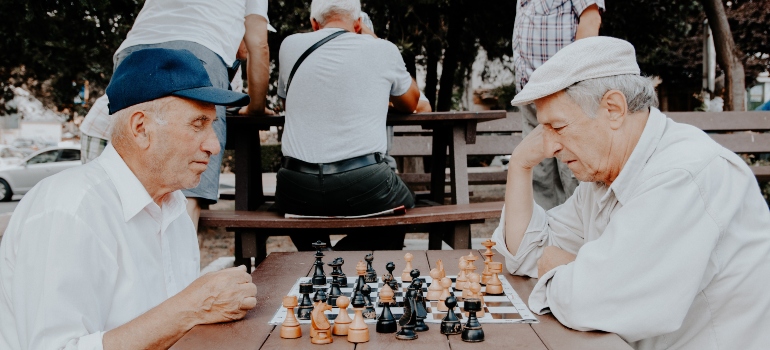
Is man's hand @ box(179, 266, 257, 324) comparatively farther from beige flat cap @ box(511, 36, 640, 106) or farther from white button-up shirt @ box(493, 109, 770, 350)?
beige flat cap @ box(511, 36, 640, 106)

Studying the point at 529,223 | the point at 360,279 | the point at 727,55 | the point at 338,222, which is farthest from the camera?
the point at 727,55

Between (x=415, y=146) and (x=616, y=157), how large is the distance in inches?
216

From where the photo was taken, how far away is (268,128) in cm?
547

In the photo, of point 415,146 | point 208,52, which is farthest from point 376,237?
point 415,146

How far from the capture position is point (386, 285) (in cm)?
213

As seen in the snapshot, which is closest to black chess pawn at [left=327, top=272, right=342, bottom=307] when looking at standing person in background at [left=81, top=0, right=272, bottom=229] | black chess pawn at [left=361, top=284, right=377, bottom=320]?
black chess pawn at [left=361, top=284, right=377, bottom=320]

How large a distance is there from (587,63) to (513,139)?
577 centimetres

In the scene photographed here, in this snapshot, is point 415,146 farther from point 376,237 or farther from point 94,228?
point 94,228

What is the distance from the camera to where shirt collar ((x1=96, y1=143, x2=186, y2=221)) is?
2.16 metres

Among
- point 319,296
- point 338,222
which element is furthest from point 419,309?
point 338,222

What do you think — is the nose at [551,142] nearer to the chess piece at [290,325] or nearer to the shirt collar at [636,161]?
the shirt collar at [636,161]

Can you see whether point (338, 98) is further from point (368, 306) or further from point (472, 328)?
point (472, 328)

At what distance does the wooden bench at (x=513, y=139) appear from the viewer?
25.1ft

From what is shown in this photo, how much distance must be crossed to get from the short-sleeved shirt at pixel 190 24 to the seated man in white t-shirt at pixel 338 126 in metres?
0.42
